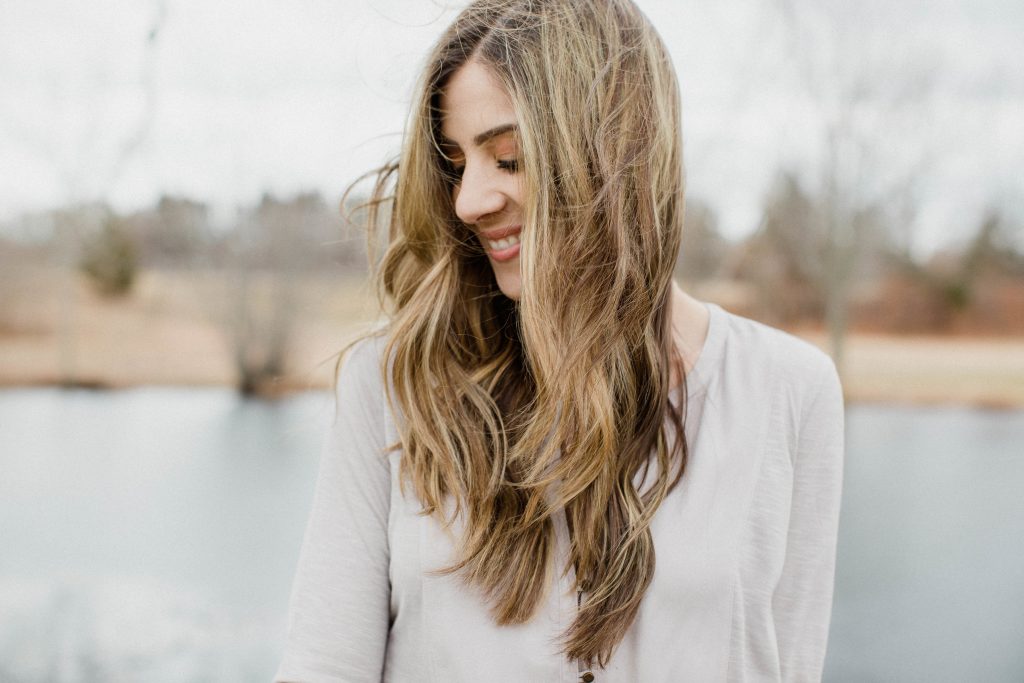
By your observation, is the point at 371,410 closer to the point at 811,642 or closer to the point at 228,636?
the point at 811,642

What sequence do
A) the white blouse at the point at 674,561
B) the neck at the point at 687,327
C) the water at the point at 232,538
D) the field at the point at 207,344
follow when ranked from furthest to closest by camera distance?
the field at the point at 207,344 → the water at the point at 232,538 → the neck at the point at 687,327 → the white blouse at the point at 674,561

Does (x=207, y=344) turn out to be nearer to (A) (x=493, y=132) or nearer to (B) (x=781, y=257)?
(B) (x=781, y=257)

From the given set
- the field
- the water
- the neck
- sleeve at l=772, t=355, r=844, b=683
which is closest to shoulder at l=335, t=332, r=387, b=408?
the neck

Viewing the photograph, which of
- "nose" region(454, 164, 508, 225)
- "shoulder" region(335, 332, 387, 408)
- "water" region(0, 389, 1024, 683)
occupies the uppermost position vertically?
"nose" region(454, 164, 508, 225)

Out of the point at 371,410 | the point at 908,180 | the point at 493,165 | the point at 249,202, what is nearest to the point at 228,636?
the point at 249,202

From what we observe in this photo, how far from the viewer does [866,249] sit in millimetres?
3885

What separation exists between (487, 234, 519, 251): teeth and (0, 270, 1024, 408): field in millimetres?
2842

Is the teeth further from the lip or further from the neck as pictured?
the neck

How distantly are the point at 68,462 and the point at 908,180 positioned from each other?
428cm

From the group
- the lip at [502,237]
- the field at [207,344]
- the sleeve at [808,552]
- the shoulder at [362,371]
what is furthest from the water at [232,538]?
the sleeve at [808,552]

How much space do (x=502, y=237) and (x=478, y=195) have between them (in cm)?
6

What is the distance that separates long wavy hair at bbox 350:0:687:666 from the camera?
756mm

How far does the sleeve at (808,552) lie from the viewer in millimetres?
820

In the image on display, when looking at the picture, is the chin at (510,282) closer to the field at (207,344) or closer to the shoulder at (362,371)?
the shoulder at (362,371)
